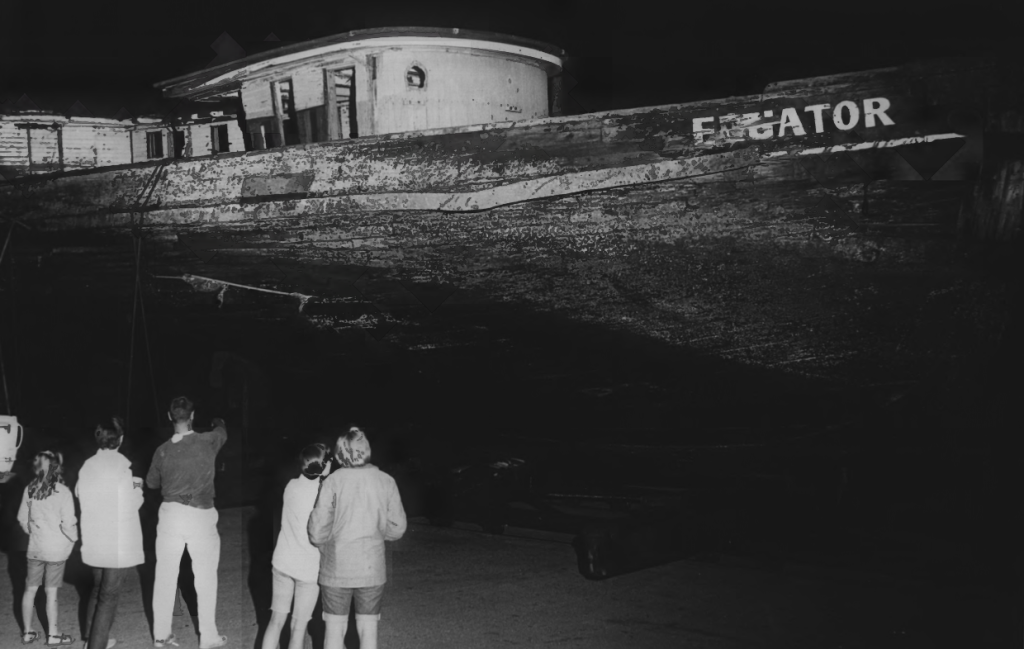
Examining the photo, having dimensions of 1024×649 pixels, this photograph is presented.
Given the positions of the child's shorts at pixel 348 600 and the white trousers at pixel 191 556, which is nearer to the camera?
the child's shorts at pixel 348 600

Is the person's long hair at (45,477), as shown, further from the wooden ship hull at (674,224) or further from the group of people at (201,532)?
the wooden ship hull at (674,224)

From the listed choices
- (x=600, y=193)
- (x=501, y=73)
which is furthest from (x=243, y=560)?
(x=501, y=73)

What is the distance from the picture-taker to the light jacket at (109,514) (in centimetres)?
444

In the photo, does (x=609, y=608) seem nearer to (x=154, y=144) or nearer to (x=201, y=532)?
(x=201, y=532)

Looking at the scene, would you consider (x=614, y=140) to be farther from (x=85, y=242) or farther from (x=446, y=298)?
(x=85, y=242)

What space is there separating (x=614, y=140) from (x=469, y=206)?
39.9 inches

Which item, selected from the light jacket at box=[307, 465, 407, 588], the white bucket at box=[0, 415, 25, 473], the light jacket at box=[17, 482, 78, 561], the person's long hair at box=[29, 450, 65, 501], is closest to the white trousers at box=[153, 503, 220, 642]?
the light jacket at box=[17, 482, 78, 561]

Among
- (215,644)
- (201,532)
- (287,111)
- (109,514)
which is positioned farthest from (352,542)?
(287,111)

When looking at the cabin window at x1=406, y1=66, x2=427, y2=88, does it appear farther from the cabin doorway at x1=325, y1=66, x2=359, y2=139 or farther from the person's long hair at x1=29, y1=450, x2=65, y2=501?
the person's long hair at x1=29, y1=450, x2=65, y2=501

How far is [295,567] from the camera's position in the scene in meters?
4.31

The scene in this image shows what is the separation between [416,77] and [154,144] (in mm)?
3698

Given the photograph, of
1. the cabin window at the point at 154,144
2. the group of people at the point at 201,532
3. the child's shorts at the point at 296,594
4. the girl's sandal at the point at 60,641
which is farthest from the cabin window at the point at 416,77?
the girl's sandal at the point at 60,641

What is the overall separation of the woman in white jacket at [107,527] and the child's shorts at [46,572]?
336 mm

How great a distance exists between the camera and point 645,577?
612cm
